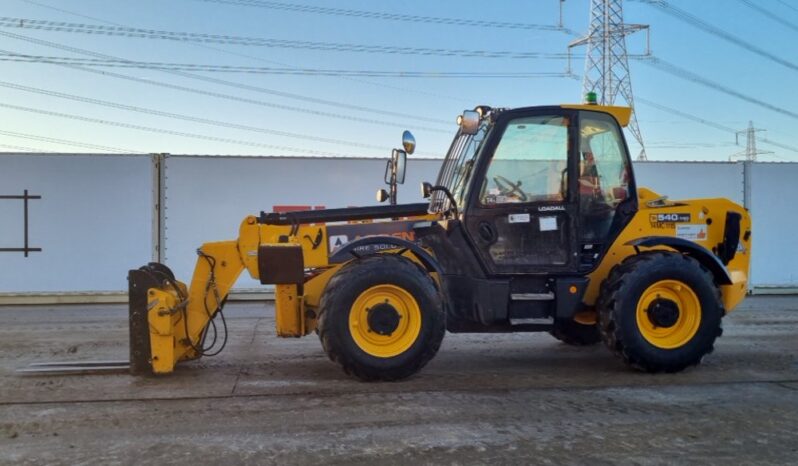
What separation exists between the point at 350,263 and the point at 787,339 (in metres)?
5.43

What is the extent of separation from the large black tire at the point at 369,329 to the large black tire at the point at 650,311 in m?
1.45

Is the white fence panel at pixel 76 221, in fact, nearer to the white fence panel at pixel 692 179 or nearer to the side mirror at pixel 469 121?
the side mirror at pixel 469 121

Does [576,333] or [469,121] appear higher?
[469,121]

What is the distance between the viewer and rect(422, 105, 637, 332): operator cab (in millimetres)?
5570

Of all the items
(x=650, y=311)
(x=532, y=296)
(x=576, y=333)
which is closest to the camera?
(x=650, y=311)

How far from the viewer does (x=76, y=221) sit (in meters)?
11.3

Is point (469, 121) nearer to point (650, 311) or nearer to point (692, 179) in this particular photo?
point (650, 311)

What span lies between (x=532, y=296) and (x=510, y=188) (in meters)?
0.95

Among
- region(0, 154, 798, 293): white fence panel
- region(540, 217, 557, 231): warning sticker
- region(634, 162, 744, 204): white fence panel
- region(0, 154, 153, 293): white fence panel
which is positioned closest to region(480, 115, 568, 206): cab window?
region(540, 217, 557, 231): warning sticker

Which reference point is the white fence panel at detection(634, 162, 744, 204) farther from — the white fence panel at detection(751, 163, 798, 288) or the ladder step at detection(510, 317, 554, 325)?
the ladder step at detection(510, 317, 554, 325)

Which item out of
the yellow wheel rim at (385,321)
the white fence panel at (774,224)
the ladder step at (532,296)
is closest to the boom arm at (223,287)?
the yellow wheel rim at (385,321)

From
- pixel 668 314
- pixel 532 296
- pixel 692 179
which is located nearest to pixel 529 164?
pixel 532 296

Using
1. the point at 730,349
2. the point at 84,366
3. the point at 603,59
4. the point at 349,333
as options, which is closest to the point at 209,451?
the point at 349,333

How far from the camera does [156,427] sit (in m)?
4.12
